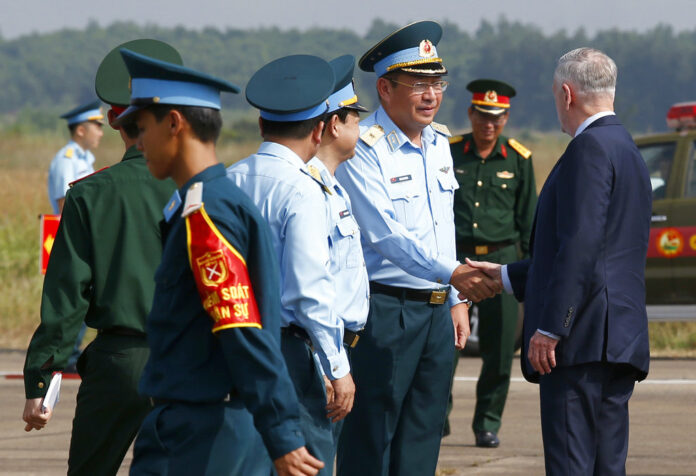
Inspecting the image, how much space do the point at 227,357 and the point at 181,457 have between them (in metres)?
0.32

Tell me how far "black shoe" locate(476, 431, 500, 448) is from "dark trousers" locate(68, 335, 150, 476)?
3.63m

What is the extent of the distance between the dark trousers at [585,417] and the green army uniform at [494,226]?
3029mm

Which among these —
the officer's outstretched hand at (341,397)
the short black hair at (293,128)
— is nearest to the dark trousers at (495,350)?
the officer's outstretched hand at (341,397)

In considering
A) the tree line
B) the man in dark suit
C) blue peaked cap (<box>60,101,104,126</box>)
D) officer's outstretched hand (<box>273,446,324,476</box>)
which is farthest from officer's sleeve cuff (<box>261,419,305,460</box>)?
the tree line

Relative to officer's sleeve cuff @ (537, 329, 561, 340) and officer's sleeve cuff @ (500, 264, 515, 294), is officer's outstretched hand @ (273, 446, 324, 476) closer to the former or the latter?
officer's sleeve cuff @ (537, 329, 561, 340)

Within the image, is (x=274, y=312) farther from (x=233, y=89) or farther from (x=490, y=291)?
(x=490, y=291)

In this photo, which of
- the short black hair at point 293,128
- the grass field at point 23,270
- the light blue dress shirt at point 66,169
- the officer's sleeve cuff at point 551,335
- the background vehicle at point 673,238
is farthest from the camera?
the grass field at point 23,270

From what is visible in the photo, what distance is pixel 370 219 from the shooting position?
5.73 m

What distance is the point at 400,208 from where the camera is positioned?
5805 mm

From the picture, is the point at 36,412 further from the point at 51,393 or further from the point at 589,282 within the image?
the point at 589,282

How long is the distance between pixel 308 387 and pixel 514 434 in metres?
4.19

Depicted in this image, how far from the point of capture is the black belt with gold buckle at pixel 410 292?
5766mm

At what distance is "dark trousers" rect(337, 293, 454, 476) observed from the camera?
18.6 ft

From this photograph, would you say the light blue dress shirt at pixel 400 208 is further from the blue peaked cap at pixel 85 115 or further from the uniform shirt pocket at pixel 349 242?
the blue peaked cap at pixel 85 115
